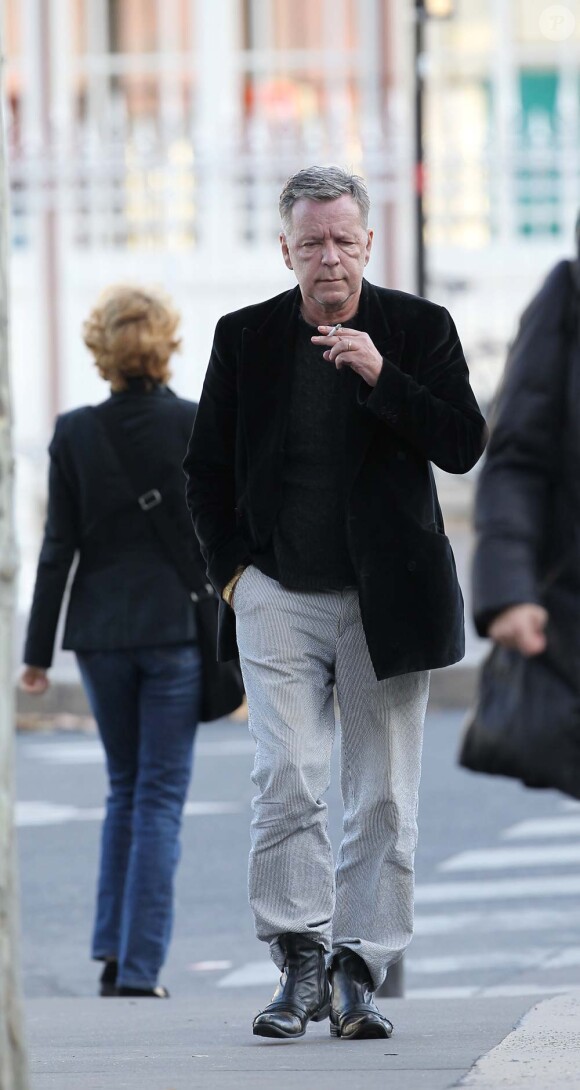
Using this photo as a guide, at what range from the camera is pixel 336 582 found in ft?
15.2

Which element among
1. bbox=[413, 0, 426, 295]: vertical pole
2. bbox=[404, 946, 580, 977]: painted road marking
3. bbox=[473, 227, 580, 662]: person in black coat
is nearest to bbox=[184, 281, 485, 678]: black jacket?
bbox=[473, 227, 580, 662]: person in black coat

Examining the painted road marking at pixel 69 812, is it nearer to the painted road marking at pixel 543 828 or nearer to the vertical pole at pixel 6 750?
the painted road marking at pixel 543 828

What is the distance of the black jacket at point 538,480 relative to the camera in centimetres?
348

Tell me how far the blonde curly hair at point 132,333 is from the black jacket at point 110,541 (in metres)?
0.09

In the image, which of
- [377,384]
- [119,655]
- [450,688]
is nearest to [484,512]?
[377,384]

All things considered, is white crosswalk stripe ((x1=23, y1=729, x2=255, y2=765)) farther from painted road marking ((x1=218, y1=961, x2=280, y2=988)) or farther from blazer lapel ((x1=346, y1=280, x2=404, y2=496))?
blazer lapel ((x1=346, y1=280, x2=404, y2=496))

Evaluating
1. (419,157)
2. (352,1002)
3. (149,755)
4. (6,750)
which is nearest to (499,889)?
(149,755)

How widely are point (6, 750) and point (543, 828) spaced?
5.82 m

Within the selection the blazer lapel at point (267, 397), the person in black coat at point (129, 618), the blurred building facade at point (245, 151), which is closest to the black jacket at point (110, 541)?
the person in black coat at point (129, 618)

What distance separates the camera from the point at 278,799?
4.65m

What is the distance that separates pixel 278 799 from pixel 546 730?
132cm

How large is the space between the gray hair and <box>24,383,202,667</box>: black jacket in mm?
1483

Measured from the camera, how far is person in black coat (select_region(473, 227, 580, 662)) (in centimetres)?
347

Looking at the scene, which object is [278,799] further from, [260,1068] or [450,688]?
[450,688]
